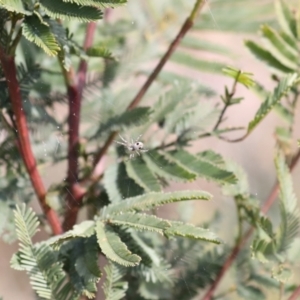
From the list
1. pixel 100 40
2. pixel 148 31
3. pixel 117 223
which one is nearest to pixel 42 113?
pixel 100 40

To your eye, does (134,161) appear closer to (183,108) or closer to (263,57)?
(183,108)

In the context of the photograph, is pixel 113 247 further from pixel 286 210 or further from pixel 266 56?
pixel 266 56

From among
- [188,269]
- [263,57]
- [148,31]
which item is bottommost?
[188,269]

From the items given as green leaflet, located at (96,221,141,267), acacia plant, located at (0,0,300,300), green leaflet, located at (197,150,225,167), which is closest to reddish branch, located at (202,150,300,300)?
Answer: acacia plant, located at (0,0,300,300)

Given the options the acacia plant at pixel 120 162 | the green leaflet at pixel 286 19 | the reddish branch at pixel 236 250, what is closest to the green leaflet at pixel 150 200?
the acacia plant at pixel 120 162

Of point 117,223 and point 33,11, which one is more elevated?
point 33,11

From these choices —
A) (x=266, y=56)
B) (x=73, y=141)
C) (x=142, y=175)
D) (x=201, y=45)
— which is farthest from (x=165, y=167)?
(x=201, y=45)
